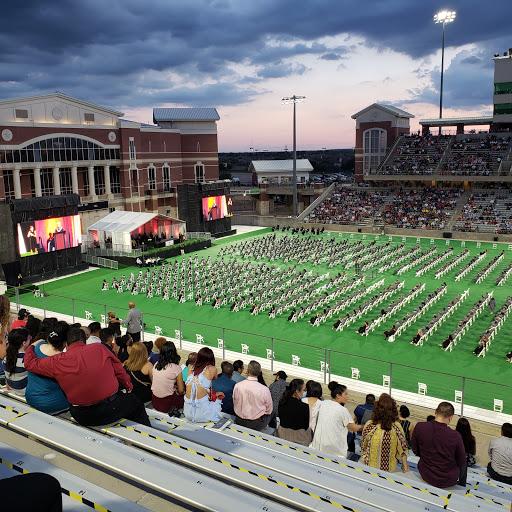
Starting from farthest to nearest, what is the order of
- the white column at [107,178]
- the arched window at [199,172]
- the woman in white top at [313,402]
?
the arched window at [199,172] < the white column at [107,178] < the woman in white top at [313,402]

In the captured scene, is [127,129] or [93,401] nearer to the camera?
[93,401]

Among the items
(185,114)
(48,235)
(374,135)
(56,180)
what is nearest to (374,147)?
(374,135)

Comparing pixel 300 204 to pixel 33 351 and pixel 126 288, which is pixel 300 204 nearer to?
pixel 126 288

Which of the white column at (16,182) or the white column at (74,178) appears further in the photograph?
the white column at (74,178)

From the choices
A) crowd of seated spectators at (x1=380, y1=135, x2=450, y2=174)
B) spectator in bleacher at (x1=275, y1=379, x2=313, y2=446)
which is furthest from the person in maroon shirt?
crowd of seated spectators at (x1=380, y1=135, x2=450, y2=174)

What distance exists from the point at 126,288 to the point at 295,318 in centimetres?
1103

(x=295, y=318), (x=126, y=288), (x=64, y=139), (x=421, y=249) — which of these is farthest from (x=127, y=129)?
(x=295, y=318)

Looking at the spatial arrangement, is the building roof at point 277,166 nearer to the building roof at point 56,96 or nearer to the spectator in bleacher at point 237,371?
the building roof at point 56,96

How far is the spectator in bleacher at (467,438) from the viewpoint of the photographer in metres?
7.98

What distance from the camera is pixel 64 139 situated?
40.4 meters

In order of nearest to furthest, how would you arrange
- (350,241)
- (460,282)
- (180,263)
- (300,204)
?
(460,282) < (180,263) < (350,241) < (300,204)

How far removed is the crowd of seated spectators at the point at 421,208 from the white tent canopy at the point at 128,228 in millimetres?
20903

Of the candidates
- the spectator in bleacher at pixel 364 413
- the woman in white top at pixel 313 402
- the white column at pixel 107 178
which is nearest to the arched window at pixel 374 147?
the white column at pixel 107 178

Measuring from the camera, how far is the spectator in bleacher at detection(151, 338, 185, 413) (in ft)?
23.4
